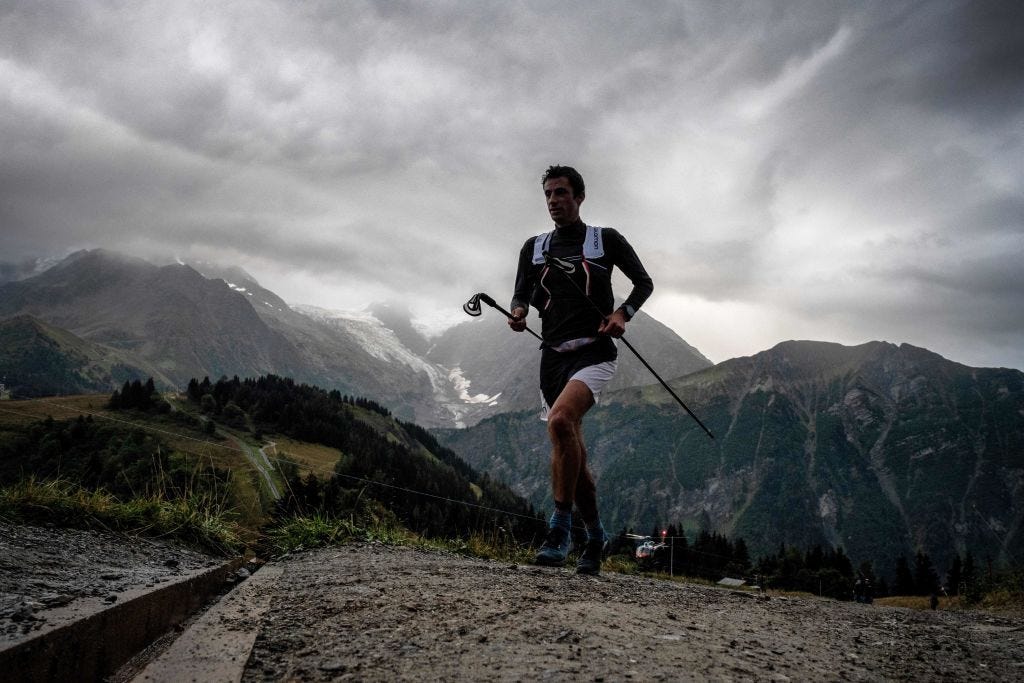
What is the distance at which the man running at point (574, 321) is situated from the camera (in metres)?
5.84

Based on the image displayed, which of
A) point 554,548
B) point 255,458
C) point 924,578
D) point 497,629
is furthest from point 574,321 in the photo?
point 924,578

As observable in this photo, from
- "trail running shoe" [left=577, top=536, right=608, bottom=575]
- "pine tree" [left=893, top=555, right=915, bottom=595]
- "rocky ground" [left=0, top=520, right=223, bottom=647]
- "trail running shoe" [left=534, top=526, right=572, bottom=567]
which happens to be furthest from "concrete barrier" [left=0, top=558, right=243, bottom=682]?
"pine tree" [left=893, top=555, right=915, bottom=595]

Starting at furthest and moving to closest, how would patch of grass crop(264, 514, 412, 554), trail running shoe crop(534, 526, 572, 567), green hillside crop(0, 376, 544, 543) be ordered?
green hillside crop(0, 376, 544, 543), patch of grass crop(264, 514, 412, 554), trail running shoe crop(534, 526, 572, 567)

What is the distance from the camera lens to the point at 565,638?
258cm

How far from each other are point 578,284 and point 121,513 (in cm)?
466

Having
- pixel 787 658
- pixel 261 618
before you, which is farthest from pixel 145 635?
pixel 787 658

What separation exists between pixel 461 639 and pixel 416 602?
0.92m

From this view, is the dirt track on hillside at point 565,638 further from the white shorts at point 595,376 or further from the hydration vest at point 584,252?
the hydration vest at point 584,252

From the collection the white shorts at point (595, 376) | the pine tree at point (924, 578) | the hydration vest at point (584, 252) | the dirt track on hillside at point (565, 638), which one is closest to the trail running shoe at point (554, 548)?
the white shorts at point (595, 376)

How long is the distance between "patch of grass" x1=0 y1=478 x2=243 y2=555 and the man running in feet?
10.8

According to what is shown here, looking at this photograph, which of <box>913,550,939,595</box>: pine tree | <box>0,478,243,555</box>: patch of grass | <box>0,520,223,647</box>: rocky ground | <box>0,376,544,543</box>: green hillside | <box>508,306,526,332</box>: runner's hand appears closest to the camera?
<box>0,520,223,647</box>: rocky ground

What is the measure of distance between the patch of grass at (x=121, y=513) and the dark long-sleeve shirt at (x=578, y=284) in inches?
150

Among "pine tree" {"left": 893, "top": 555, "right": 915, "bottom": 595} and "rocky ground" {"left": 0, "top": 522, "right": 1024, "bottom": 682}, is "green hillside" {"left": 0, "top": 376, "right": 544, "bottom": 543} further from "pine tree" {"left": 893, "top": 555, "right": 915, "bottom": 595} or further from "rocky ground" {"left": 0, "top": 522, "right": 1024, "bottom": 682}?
"pine tree" {"left": 893, "top": 555, "right": 915, "bottom": 595}

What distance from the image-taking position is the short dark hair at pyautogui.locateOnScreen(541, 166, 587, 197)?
20.9ft
